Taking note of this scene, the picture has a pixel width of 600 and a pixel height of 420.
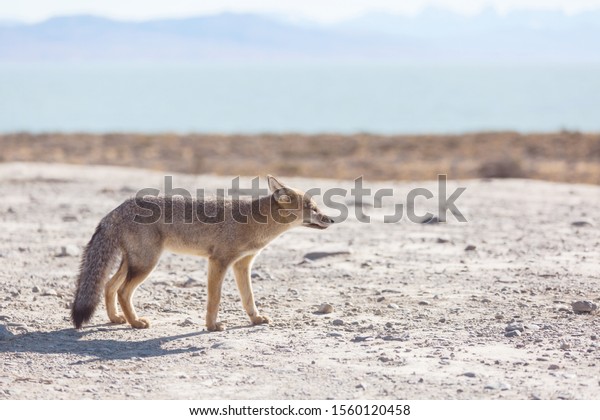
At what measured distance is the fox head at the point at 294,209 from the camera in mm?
9305

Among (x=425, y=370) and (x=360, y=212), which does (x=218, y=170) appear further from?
(x=425, y=370)

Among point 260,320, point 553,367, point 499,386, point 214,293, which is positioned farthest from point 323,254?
point 499,386

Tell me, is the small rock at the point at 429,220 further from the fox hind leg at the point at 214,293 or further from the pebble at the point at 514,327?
the fox hind leg at the point at 214,293

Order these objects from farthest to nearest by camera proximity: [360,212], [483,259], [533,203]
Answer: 1. [533,203]
2. [360,212]
3. [483,259]

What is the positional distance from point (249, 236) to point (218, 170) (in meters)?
19.7

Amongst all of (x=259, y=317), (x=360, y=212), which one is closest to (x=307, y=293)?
(x=259, y=317)

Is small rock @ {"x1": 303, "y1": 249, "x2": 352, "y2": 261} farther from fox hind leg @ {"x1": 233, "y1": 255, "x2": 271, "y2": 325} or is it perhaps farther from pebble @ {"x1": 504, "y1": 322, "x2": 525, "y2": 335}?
pebble @ {"x1": 504, "y1": 322, "x2": 525, "y2": 335}

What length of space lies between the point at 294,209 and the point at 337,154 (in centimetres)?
2786

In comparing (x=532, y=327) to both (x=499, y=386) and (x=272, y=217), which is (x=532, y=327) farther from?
(x=272, y=217)

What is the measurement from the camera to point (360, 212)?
54.8ft

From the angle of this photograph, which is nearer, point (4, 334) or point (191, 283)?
point (4, 334)

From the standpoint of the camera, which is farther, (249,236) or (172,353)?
(249,236)

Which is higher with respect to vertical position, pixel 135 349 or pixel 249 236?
pixel 249 236

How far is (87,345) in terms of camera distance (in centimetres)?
820
